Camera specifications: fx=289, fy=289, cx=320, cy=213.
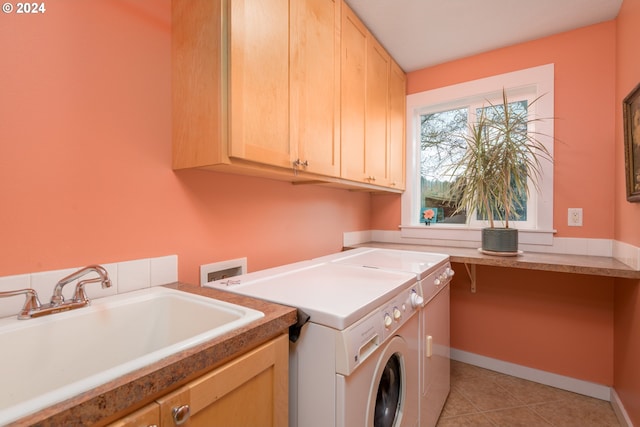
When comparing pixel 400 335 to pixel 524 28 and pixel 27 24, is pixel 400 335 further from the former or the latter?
pixel 524 28

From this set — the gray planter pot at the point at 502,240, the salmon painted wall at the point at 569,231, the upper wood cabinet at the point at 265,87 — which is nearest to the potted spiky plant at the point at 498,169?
the gray planter pot at the point at 502,240

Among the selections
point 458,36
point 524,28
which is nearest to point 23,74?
point 458,36

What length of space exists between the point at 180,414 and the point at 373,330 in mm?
575

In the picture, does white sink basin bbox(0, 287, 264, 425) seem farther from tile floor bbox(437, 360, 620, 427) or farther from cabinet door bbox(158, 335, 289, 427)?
tile floor bbox(437, 360, 620, 427)

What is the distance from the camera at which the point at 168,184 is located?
1211 mm

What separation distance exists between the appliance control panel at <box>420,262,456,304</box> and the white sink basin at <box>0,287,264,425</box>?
0.89m

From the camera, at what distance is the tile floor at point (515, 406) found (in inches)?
65.8

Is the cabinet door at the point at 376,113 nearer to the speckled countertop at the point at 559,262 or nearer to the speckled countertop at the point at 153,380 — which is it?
the speckled countertop at the point at 559,262

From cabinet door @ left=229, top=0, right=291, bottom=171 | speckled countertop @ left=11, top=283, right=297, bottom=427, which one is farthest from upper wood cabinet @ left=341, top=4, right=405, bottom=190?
speckled countertop @ left=11, top=283, right=297, bottom=427

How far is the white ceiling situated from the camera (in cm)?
172

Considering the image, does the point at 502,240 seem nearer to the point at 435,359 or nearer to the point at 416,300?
the point at 435,359

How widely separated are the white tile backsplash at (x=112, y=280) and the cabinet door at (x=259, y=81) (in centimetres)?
55

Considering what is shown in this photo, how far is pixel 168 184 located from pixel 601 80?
104 inches

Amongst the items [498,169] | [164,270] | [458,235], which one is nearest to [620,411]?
[458,235]
